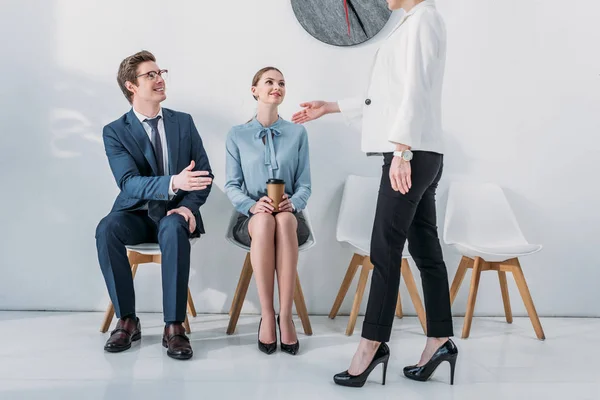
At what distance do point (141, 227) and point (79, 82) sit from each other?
40.4 inches

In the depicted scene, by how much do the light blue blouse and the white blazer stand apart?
32.6 inches

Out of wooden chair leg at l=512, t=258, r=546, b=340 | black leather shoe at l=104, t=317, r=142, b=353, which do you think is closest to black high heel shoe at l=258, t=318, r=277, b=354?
black leather shoe at l=104, t=317, r=142, b=353

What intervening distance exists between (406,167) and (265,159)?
1059 mm

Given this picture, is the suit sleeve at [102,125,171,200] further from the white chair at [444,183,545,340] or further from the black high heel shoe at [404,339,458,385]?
the white chair at [444,183,545,340]

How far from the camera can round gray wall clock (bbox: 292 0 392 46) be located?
323 cm

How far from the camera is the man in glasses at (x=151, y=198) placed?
2.43 m

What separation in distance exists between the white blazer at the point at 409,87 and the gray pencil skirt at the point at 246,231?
803 mm

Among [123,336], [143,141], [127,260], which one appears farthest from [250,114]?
[123,336]

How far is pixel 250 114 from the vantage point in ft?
10.7

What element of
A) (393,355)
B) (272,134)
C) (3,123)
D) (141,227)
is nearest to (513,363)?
(393,355)

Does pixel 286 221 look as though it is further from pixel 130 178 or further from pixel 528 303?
pixel 528 303

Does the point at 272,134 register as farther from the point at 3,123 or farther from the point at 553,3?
the point at 553,3

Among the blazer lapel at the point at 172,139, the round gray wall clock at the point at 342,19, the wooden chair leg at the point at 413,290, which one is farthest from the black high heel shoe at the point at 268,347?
the round gray wall clock at the point at 342,19

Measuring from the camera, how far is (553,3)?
3289 mm
